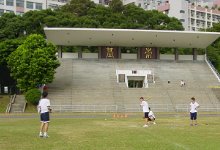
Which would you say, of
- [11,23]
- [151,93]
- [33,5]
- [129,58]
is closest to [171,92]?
[151,93]

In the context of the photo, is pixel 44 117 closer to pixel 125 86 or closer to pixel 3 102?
pixel 3 102

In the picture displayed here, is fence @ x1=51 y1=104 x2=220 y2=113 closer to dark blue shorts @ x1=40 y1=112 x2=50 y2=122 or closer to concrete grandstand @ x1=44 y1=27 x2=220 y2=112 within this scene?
concrete grandstand @ x1=44 y1=27 x2=220 y2=112

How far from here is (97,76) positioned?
60312mm

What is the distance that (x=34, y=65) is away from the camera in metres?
48.8

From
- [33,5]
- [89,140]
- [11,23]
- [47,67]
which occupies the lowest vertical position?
[89,140]

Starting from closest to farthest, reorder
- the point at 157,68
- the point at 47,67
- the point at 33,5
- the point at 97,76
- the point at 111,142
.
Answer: the point at 111,142 < the point at 47,67 < the point at 97,76 < the point at 157,68 < the point at 33,5

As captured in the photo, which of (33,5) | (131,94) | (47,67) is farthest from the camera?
(33,5)

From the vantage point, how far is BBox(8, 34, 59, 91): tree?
48.9 m

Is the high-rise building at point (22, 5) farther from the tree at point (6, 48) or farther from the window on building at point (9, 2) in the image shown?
the tree at point (6, 48)

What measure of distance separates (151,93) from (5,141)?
39370 millimetres

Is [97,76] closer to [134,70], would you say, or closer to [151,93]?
[134,70]

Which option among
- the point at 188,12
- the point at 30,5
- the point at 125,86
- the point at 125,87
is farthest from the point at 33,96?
the point at 188,12

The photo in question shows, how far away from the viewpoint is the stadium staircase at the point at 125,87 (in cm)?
5034

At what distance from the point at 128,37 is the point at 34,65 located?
18618 millimetres
